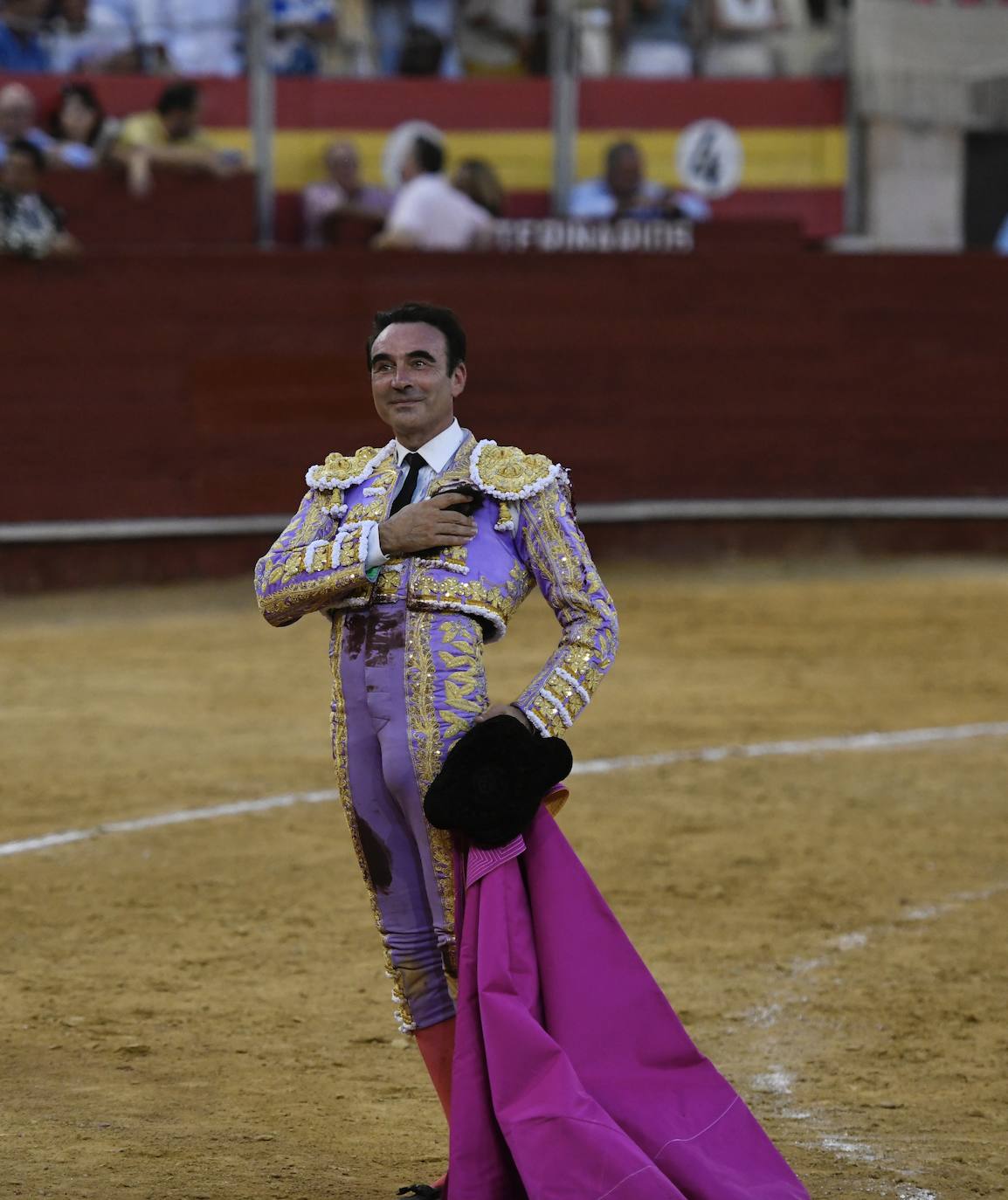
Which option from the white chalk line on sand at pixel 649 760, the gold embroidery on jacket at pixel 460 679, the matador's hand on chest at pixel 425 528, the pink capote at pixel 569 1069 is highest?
the matador's hand on chest at pixel 425 528

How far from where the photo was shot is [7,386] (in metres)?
8.88

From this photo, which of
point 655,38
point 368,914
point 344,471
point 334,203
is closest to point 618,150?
point 655,38

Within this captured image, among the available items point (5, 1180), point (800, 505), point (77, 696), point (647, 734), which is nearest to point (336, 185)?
point (800, 505)

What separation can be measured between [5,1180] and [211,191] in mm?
6843

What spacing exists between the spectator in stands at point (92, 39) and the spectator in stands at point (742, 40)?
9.41 feet

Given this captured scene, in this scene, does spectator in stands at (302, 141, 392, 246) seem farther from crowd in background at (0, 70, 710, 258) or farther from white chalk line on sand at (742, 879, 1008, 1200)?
white chalk line on sand at (742, 879, 1008, 1200)

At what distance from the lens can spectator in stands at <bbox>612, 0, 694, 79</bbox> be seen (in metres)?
10.2

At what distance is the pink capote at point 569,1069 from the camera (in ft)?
8.44

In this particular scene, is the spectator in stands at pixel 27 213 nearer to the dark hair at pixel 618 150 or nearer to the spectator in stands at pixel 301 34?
the spectator in stands at pixel 301 34

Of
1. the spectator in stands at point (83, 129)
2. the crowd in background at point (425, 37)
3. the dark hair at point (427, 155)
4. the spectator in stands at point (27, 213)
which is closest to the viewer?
the spectator in stands at point (27, 213)

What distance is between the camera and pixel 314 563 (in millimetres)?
2730

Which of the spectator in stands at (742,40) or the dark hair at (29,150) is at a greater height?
the spectator in stands at (742,40)

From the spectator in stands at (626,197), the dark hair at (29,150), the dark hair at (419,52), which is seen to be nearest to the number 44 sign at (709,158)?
the spectator in stands at (626,197)

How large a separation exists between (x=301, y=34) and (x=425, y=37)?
61cm
